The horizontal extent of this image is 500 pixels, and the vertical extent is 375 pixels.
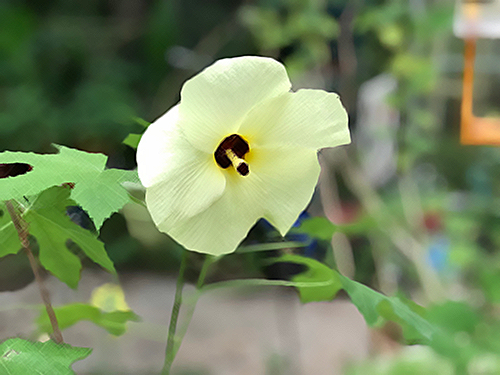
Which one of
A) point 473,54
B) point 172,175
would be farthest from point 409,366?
point 172,175

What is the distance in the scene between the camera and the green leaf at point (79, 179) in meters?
0.15

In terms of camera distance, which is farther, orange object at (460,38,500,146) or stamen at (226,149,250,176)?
orange object at (460,38,500,146)

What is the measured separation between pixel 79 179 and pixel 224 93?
57 mm

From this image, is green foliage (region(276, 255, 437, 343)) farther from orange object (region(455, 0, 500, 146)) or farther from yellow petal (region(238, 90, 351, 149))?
orange object (region(455, 0, 500, 146))

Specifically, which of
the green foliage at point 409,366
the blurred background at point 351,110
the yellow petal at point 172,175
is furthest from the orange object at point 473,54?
the yellow petal at point 172,175

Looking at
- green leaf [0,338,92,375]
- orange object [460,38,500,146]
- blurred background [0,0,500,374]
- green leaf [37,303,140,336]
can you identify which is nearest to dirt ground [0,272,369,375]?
Answer: blurred background [0,0,500,374]

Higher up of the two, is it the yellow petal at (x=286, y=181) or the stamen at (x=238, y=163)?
the stamen at (x=238, y=163)

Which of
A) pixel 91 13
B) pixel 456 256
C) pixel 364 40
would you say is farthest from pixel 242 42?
pixel 456 256

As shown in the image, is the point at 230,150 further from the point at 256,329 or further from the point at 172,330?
the point at 256,329

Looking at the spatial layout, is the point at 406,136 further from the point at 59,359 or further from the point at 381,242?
the point at 59,359

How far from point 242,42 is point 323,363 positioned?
0.89m

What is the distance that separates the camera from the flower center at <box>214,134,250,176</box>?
6.6 inches

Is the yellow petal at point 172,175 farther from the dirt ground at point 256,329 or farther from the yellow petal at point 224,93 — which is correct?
the dirt ground at point 256,329

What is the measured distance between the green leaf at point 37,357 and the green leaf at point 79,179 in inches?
1.6
